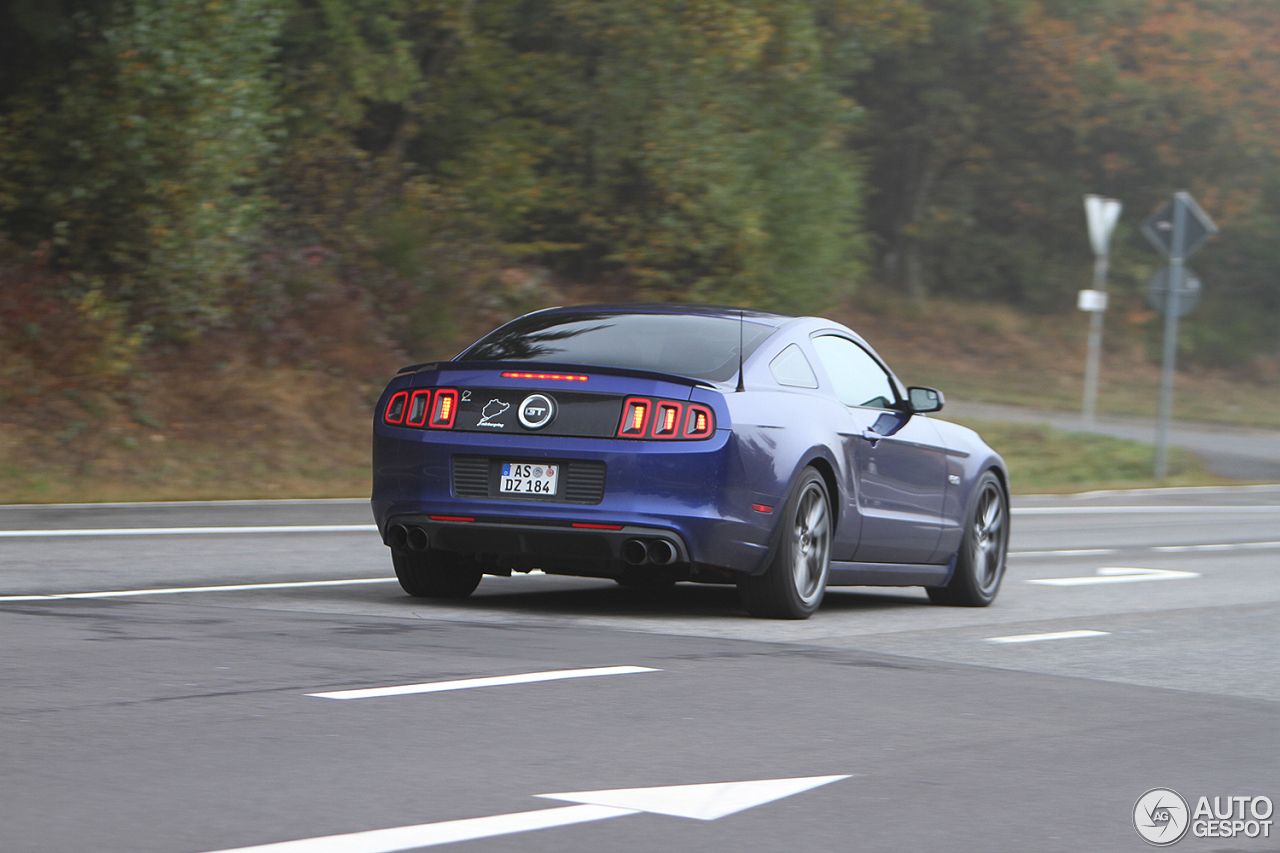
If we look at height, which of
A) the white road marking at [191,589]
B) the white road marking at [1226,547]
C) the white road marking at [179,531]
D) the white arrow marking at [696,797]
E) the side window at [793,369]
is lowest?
the white road marking at [1226,547]

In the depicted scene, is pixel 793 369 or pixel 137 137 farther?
pixel 137 137

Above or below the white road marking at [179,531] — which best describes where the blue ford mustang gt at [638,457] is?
above

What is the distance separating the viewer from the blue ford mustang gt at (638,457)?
26.9 ft

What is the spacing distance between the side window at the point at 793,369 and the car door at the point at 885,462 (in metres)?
0.24

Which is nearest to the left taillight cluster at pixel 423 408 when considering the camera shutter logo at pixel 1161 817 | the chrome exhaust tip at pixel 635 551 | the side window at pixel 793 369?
the chrome exhaust tip at pixel 635 551

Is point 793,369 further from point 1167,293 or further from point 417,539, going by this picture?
point 1167,293

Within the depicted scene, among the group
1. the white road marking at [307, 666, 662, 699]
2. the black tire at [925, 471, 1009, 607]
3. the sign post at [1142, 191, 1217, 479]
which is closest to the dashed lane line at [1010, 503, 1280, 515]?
the sign post at [1142, 191, 1217, 479]

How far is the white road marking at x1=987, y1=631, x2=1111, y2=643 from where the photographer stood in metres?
8.95

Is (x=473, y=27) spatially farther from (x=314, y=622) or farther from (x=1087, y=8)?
(x=1087, y=8)

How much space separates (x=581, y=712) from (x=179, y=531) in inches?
274

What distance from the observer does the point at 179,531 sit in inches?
485

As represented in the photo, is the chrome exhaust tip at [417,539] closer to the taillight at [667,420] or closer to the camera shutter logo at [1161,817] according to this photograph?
the taillight at [667,420]

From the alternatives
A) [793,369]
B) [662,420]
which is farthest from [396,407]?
[793,369]

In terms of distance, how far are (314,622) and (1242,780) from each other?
393cm
